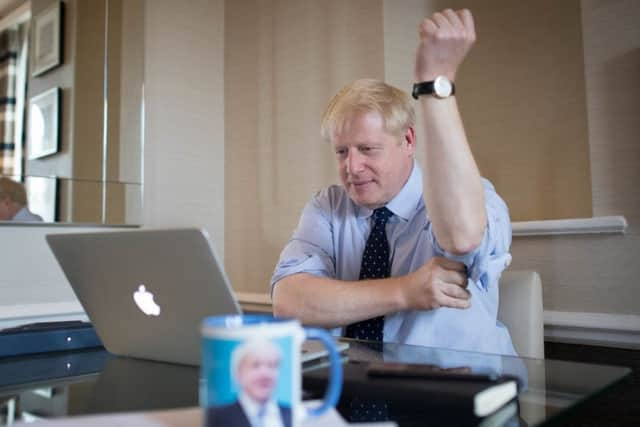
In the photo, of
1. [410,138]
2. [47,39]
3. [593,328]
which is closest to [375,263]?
[410,138]

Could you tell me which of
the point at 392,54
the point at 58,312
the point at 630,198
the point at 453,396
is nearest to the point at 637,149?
the point at 630,198

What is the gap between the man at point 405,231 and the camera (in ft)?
2.80

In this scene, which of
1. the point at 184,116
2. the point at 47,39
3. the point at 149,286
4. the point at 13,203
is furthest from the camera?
the point at 184,116

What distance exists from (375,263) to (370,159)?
26 centimetres

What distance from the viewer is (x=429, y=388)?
Result: 23.5 inches

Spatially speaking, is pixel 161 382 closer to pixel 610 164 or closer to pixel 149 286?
pixel 149 286

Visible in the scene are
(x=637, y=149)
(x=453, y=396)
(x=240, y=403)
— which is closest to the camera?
(x=240, y=403)

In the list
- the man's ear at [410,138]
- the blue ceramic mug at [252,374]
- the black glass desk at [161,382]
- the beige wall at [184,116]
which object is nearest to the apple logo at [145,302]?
the black glass desk at [161,382]

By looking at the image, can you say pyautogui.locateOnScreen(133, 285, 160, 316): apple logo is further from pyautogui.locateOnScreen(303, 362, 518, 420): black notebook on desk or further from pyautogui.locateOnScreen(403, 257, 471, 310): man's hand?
pyautogui.locateOnScreen(403, 257, 471, 310): man's hand

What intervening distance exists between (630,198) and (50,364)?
147 cm

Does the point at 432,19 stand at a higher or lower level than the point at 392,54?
lower

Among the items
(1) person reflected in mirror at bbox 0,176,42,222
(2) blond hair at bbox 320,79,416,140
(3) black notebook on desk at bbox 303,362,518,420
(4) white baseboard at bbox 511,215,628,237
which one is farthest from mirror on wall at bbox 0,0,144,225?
(3) black notebook on desk at bbox 303,362,518,420

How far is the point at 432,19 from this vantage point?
81 cm

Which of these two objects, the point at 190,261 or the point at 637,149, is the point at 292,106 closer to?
the point at 637,149
